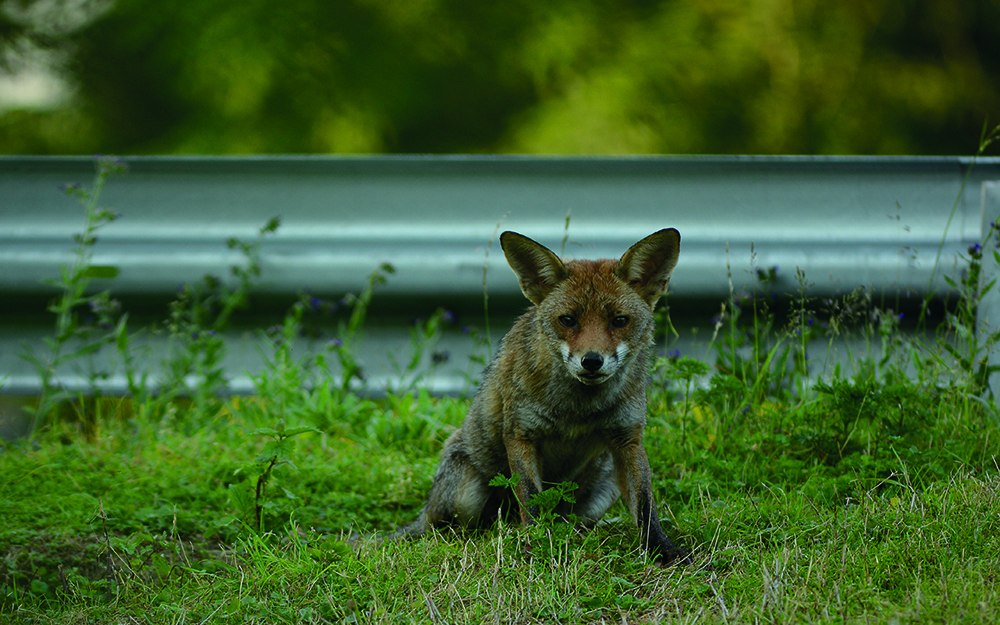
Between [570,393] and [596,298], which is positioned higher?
[596,298]

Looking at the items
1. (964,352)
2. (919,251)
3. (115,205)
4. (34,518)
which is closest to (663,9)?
(919,251)

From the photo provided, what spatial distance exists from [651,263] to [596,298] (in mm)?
334

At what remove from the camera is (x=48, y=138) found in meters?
4.38

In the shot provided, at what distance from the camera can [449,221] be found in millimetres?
4438

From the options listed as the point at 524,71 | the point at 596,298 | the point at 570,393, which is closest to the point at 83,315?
the point at 524,71

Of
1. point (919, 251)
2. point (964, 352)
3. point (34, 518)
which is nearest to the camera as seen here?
point (34, 518)

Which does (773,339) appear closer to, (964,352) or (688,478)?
(964,352)

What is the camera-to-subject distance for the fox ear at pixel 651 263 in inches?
106

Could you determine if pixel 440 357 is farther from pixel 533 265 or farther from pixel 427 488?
pixel 533 265

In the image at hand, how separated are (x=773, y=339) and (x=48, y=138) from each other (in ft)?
16.1

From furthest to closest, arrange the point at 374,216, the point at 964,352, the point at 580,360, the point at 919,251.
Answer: the point at 374,216 → the point at 919,251 → the point at 964,352 → the point at 580,360

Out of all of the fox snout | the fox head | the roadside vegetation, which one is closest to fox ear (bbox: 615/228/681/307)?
the fox head

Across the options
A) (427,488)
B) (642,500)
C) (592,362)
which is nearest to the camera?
(592,362)

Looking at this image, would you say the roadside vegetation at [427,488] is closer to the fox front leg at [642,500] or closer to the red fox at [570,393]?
the fox front leg at [642,500]
